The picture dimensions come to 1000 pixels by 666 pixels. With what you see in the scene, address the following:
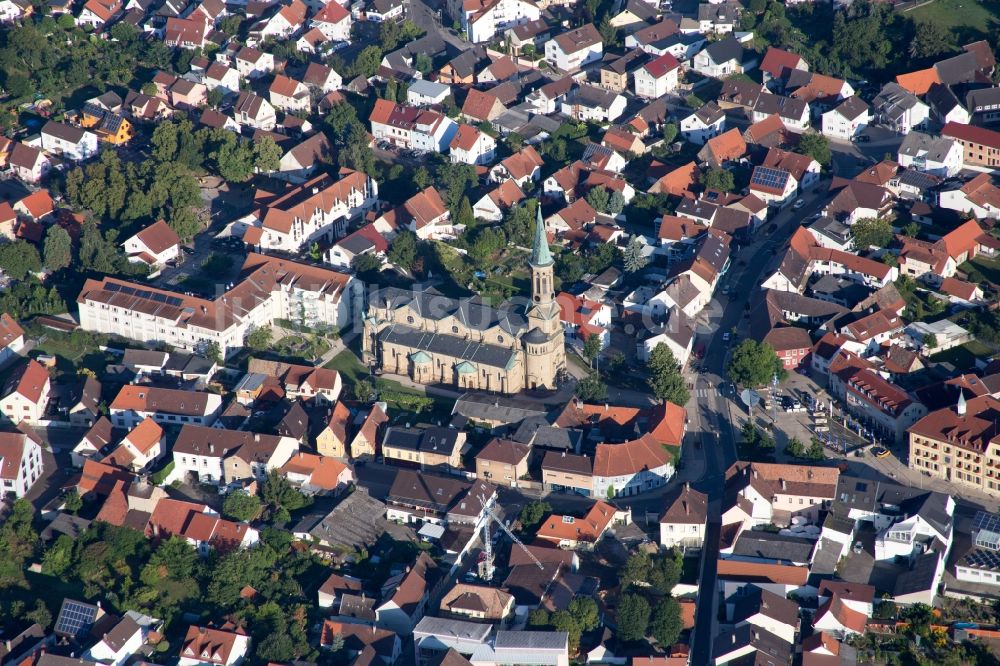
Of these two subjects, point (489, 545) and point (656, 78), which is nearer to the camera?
point (489, 545)

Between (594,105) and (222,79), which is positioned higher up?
(594,105)

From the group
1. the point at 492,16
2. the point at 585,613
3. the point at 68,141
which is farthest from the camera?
the point at 492,16

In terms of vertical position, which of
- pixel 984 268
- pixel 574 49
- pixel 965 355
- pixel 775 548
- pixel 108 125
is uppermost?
pixel 775 548

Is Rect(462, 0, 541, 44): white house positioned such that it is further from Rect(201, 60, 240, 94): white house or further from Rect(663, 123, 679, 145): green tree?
Rect(663, 123, 679, 145): green tree

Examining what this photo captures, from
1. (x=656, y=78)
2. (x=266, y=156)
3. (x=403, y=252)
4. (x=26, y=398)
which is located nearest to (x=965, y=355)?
(x=403, y=252)

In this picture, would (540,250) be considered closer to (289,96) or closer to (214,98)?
(289,96)

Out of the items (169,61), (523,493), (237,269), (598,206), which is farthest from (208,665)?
(169,61)

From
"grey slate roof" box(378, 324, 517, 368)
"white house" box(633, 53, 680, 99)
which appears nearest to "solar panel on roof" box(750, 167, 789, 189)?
"white house" box(633, 53, 680, 99)
